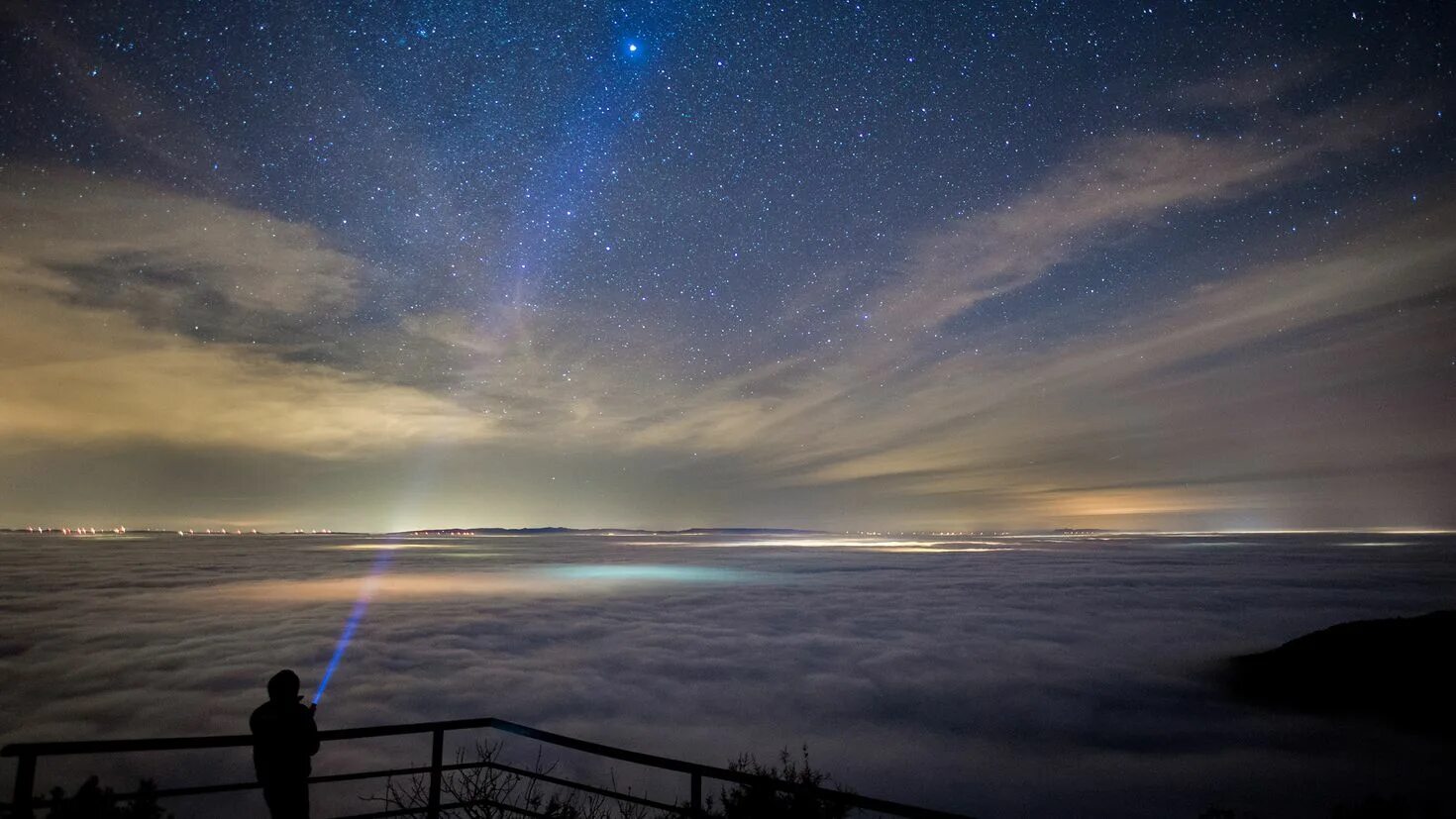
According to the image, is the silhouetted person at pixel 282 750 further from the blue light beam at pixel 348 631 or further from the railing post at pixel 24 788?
the blue light beam at pixel 348 631

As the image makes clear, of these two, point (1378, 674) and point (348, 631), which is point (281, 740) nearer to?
point (1378, 674)

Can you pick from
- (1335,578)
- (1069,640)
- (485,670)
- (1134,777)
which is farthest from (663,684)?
(1335,578)

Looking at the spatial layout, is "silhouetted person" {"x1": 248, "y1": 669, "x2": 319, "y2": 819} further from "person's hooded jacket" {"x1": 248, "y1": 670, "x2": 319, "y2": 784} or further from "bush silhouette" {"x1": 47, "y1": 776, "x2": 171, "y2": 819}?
"bush silhouette" {"x1": 47, "y1": 776, "x2": 171, "y2": 819}

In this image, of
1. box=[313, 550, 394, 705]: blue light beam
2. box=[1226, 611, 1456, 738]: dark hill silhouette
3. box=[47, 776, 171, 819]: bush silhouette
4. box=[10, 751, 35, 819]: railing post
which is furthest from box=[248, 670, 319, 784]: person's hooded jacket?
box=[1226, 611, 1456, 738]: dark hill silhouette

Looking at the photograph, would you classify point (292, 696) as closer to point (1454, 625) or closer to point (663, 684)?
point (663, 684)

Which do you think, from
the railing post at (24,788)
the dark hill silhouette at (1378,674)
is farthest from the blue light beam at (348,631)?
the dark hill silhouette at (1378,674)

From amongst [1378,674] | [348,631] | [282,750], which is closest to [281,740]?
[282,750]
